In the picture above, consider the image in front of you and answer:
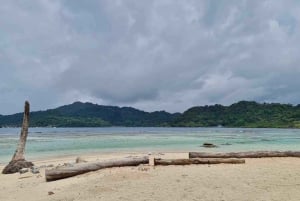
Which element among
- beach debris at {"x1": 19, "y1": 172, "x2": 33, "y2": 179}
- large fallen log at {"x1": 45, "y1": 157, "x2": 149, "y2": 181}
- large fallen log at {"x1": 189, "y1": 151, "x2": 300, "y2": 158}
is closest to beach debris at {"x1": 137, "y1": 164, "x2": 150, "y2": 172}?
large fallen log at {"x1": 45, "y1": 157, "x2": 149, "y2": 181}

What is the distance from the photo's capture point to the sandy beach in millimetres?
10969

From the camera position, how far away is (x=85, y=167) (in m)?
15.4

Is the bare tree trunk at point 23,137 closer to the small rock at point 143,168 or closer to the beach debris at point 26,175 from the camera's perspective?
the beach debris at point 26,175

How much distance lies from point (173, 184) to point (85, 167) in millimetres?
4609

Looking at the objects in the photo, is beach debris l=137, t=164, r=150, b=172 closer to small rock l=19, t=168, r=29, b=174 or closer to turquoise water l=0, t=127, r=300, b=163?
small rock l=19, t=168, r=29, b=174

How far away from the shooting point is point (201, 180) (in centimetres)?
1280

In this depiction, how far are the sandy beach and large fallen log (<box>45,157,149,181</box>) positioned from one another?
0.39 metres

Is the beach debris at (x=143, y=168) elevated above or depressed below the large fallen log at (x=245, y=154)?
below

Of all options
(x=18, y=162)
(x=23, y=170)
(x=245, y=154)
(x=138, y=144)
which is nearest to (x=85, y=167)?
(x=23, y=170)

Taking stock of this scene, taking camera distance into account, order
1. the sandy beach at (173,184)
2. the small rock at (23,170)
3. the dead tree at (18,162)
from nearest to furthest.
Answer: the sandy beach at (173,184) → the small rock at (23,170) → the dead tree at (18,162)

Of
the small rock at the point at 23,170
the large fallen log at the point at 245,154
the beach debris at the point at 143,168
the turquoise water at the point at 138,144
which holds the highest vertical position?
the turquoise water at the point at 138,144

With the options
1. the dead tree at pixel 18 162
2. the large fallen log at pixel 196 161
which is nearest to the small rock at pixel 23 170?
the dead tree at pixel 18 162

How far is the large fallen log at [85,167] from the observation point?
14.8 m

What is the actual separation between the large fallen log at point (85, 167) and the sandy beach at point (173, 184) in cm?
39
